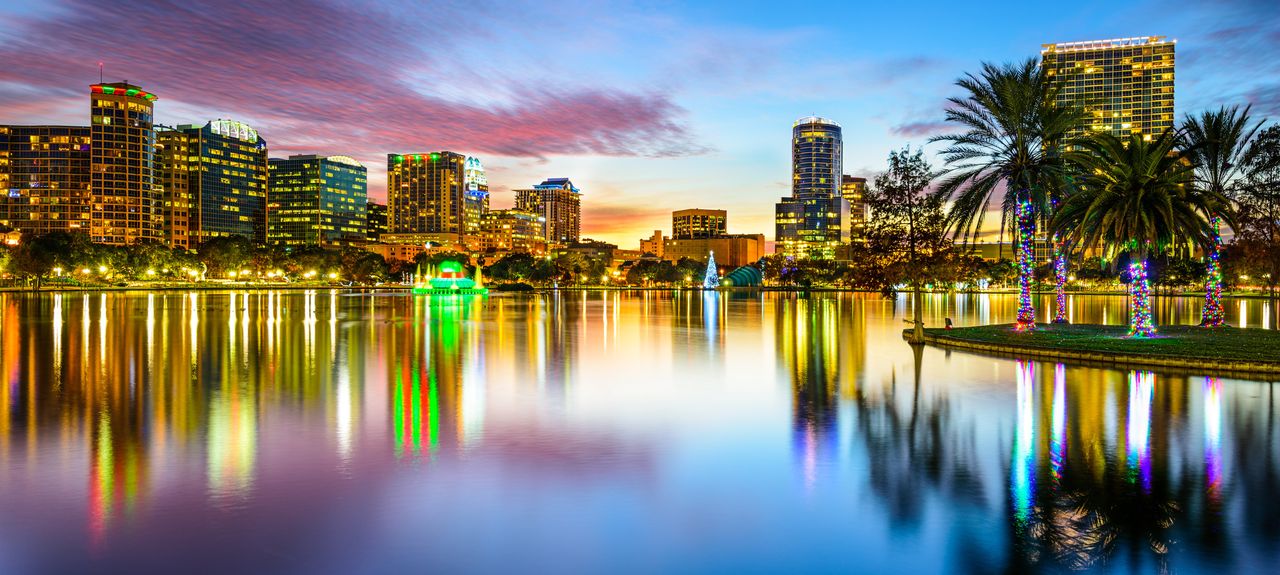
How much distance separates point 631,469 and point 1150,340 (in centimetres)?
Result: 2378

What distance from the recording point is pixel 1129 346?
1029 inches

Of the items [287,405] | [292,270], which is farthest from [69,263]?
[287,405]

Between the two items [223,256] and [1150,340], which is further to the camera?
[223,256]

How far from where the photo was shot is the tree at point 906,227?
37.4m

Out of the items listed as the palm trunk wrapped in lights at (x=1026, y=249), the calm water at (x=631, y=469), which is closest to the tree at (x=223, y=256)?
the calm water at (x=631, y=469)

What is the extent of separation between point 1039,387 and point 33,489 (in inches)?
775

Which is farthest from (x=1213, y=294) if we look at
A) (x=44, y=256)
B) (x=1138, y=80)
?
(x=1138, y=80)

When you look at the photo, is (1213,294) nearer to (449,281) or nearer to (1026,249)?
(1026,249)

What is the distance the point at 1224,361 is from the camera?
22.5 m

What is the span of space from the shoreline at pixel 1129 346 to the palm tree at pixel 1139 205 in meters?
2.49

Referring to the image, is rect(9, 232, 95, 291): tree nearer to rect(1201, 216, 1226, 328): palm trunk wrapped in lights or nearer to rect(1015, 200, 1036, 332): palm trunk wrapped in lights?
rect(1015, 200, 1036, 332): palm trunk wrapped in lights

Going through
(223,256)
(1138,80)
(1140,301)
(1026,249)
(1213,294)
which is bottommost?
(1140,301)

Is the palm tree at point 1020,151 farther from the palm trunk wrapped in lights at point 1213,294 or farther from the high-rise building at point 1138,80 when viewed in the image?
the high-rise building at point 1138,80

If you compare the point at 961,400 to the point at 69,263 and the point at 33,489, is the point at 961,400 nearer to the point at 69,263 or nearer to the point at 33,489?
the point at 33,489
